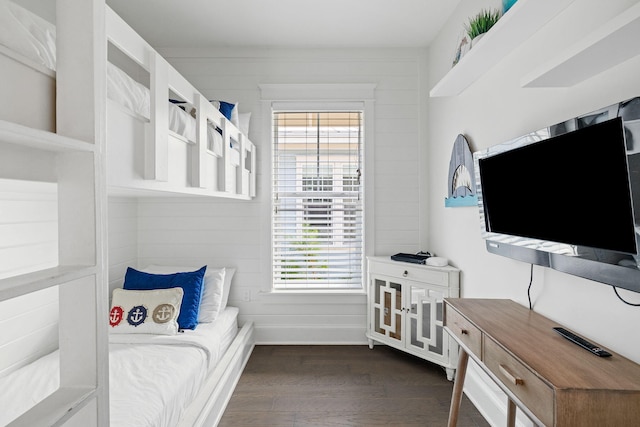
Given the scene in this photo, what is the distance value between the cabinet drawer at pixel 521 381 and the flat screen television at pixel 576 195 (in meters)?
0.42

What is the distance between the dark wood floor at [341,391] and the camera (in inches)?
85.6

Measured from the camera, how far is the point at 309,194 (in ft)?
11.1

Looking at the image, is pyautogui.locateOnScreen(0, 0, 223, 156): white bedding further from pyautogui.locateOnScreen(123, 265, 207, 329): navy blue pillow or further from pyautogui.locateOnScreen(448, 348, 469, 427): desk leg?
pyautogui.locateOnScreen(448, 348, 469, 427): desk leg

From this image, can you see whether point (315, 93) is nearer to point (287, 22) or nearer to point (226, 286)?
point (287, 22)

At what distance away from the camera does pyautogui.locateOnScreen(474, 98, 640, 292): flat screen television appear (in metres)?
1.08

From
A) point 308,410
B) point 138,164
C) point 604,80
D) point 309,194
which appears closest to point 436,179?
point 309,194

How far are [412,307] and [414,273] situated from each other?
275mm

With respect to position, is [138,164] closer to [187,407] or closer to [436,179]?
[187,407]

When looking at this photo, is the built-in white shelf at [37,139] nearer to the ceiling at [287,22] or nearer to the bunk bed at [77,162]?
the bunk bed at [77,162]

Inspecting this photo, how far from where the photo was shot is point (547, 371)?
110 centimetres

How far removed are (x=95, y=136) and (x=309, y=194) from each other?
2.55 m

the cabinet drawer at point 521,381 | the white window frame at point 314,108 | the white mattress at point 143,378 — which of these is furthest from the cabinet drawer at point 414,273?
the white mattress at point 143,378

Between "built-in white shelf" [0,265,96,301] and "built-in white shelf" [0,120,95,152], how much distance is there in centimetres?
26

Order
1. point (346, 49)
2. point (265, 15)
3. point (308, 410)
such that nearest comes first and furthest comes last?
1. point (308, 410)
2. point (265, 15)
3. point (346, 49)
